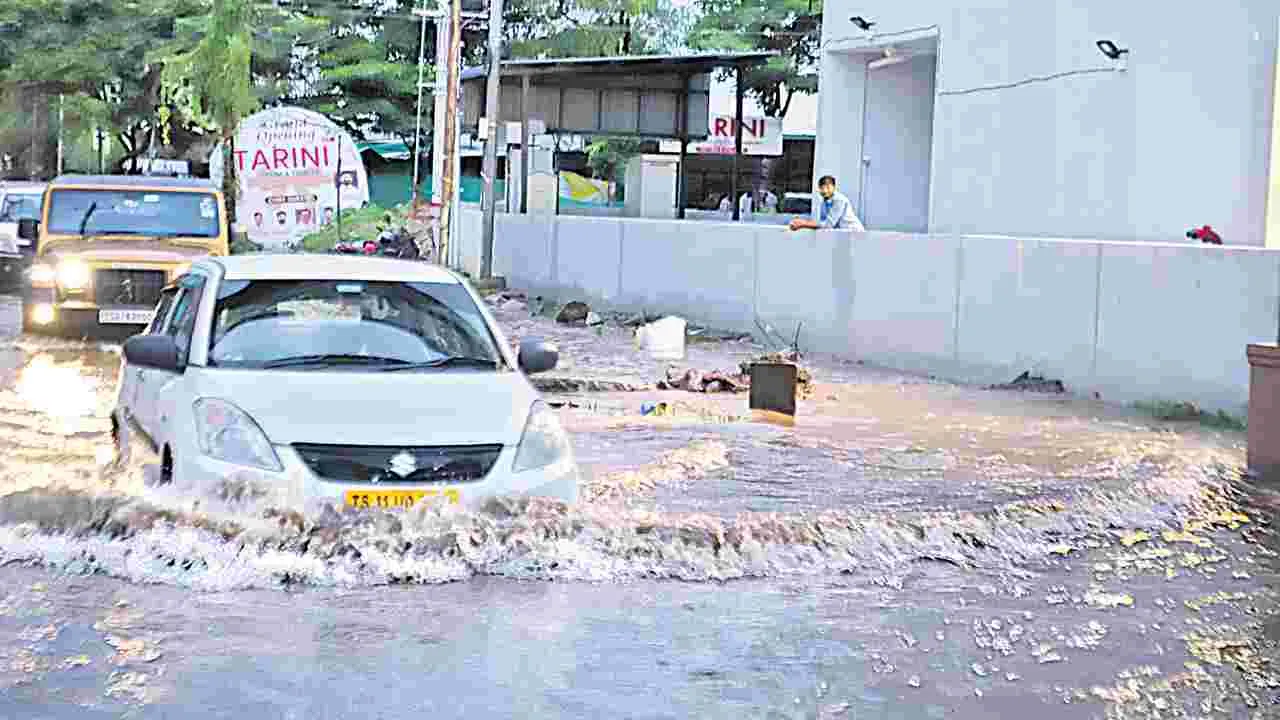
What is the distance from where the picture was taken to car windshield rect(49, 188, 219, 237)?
808 inches

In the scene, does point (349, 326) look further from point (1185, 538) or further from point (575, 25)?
point (575, 25)

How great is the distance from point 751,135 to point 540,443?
41.7 meters

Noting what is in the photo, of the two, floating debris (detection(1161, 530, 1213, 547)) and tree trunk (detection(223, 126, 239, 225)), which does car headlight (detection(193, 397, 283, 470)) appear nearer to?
floating debris (detection(1161, 530, 1213, 547))

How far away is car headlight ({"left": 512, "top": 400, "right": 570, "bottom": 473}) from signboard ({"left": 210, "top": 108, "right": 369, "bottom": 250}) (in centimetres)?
3297

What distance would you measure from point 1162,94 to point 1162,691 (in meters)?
16.9

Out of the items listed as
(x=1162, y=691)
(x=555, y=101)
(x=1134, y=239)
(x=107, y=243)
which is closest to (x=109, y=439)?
(x=107, y=243)

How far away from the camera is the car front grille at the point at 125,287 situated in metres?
19.9

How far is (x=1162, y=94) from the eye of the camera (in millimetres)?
22828

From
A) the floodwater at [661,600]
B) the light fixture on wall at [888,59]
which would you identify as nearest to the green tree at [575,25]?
the light fixture on wall at [888,59]

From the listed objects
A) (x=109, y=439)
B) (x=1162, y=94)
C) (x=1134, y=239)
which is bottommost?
(x=109, y=439)

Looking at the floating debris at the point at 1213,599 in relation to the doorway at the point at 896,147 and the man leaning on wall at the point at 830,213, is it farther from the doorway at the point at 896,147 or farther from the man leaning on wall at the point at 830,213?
the doorway at the point at 896,147

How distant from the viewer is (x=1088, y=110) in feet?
79.6

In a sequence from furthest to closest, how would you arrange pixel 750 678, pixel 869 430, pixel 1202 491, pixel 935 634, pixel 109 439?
pixel 869 430 < pixel 109 439 < pixel 1202 491 < pixel 935 634 < pixel 750 678

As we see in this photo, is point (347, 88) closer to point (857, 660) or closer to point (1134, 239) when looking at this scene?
point (1134, 239)
